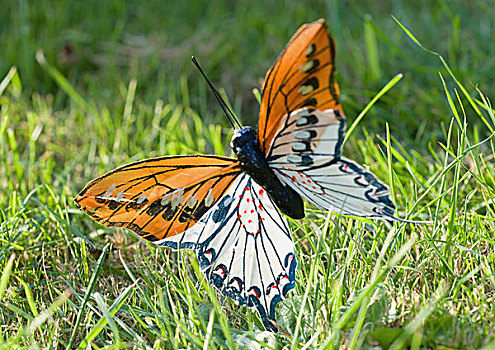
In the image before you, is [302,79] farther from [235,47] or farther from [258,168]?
[235,47]

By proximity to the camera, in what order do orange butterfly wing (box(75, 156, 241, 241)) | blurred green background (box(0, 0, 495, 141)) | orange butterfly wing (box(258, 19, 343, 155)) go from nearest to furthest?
1. orange butterfly wing (box(258, 19, 343, 155))
2. orange butterfly wing (box(75, 156, 241, 241))
3. blurred green background (box(0, 0, 495, 141))

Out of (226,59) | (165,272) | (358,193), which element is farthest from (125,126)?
(358,193)

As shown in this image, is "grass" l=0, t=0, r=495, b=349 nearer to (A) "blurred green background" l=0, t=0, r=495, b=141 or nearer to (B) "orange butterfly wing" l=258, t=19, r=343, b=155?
(A) "blurred green background" l=0, t=0, r=495, b=141

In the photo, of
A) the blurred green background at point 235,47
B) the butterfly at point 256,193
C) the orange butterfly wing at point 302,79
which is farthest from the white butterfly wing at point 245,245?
the blurred green background at point 235,47

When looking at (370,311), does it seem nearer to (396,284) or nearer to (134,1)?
(396,284)

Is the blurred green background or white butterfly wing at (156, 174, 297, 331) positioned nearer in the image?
white butterfly wing at (156, 174, 297, 331)

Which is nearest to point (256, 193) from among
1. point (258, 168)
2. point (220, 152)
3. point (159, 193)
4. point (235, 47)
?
point (258, 168)

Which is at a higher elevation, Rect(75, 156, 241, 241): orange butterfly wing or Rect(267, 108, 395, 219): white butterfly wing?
Rect(75, 156, 241, 241): orange butterfly wing

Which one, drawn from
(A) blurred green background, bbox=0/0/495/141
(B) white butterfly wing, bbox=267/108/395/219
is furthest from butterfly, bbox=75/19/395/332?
(A) blurred green background, bbox=0/0/495/141
